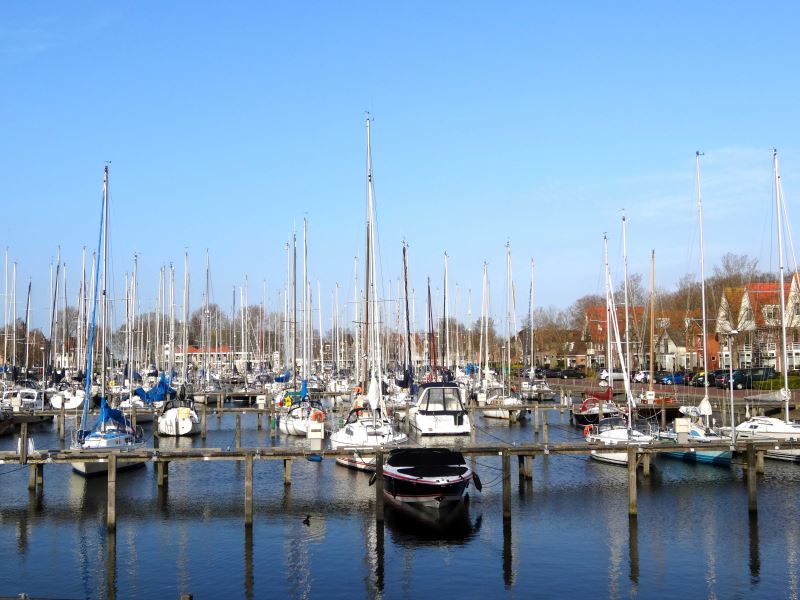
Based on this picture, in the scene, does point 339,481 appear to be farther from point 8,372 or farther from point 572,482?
point 8,372

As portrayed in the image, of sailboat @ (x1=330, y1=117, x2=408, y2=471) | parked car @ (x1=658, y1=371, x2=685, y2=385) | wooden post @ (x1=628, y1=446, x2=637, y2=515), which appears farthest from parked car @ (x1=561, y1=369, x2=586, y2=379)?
wooden post @ (x1=628, y1=446, x2=637, y2=515)

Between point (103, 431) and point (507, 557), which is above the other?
point (103, 431)

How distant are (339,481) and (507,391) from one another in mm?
36083

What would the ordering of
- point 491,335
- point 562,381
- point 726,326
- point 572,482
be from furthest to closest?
point 491,335 < point 562,381 < point 726,326 < point 572,482

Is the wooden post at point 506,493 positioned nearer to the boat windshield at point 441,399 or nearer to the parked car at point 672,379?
the boat windshield at point 441,399

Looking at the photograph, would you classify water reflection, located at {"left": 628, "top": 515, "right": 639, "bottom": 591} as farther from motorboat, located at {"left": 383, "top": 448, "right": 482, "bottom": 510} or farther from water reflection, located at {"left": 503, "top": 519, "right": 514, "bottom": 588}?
motorboat, located at {"left": 383, "top": 448, "right": 482, "bottom": 510}

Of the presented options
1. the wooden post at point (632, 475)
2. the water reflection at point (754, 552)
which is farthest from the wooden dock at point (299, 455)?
the water reflection at point (754, 552)

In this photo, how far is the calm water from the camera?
23453 mm

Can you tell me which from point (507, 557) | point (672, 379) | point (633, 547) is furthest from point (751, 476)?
point (672, 379)

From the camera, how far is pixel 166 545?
90.3 feet

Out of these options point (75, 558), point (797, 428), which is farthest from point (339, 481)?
point (797, 428)

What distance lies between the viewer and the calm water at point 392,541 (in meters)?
23.5

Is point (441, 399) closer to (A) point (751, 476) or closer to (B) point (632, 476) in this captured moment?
(B) point (632, 476)

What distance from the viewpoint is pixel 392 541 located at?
2794 centimetres
